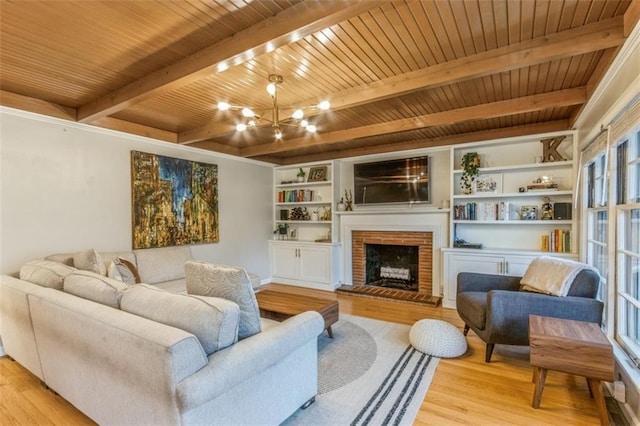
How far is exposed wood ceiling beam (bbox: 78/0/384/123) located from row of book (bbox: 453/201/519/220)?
3556mm

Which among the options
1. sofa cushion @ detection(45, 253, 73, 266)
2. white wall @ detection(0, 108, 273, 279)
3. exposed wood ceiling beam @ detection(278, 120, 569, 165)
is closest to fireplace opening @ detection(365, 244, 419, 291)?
exposed wood ceiling beam @ detection(278, 120, 569, 165)

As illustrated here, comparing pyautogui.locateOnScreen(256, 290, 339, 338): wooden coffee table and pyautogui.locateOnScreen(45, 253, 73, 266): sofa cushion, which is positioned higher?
pyautogui.locateOnScreen(45, 253, 73, 266): sofa cushion

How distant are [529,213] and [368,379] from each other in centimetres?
324

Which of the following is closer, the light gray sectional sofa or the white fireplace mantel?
the light gray sectional sofa

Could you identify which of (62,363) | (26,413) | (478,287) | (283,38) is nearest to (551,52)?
(283,38)

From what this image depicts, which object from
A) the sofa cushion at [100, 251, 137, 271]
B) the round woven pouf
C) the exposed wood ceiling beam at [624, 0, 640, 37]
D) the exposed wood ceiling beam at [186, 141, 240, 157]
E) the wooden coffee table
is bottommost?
the round woven pouf

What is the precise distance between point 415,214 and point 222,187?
3.17 meters

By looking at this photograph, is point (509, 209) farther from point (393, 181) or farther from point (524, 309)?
point (524, 309)

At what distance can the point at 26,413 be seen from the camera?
6.70 ft

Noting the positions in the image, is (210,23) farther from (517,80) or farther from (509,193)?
(509,193)

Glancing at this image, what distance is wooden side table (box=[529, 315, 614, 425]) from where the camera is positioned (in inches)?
74.0

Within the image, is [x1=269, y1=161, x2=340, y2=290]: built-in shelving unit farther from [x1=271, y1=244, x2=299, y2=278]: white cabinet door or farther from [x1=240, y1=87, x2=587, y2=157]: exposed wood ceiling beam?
[x1=240, y1=87, x2=587, y2=157]: exposed wood ceiling beam

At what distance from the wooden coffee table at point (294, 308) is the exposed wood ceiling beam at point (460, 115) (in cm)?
230

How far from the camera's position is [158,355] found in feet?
4.26
